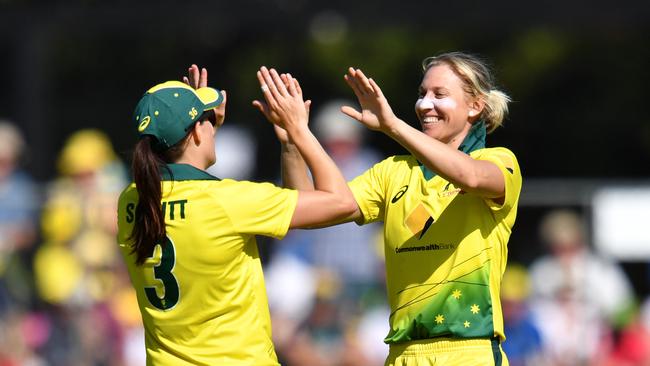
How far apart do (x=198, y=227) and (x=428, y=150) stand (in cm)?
94

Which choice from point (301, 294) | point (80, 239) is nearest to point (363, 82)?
point (301, 294)

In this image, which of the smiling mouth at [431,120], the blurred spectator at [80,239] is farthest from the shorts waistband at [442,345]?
the blurred spectator at [80,239]

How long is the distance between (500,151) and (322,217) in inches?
31.9

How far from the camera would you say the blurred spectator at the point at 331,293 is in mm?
9820

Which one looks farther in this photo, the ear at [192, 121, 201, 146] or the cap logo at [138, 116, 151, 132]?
the ear at [192, 121, 201, 146]

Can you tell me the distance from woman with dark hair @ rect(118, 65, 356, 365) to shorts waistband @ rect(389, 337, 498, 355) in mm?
582

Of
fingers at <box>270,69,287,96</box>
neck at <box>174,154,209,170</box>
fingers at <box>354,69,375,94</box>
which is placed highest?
fingers at <box>270,69,287,96</box>

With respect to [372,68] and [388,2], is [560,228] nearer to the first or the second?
[388,2]

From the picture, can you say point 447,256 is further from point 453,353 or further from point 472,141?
point 472,141

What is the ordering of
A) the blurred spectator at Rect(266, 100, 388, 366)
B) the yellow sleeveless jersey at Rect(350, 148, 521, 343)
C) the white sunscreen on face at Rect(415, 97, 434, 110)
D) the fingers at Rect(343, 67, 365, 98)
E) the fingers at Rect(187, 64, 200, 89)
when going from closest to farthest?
the fingers at Rect(343, 67, 365, 98)
the yellow sleeveless jersey at Rect(350, 148, 521, 343)
the white sunscreen on face at Rect(415, 97, 434, 110)
the fingers at Rect(187, 64, 200, 89)
the blurred spectator at Rect(266, 100, 388, 366)

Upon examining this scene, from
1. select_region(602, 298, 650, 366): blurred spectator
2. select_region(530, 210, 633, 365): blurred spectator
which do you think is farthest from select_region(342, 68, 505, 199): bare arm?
select_region(602, 298, 650, 366): blurred spectator

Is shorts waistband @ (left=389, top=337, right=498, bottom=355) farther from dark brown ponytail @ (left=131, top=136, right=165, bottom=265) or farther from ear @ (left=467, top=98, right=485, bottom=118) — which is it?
dark brown ponytail @ (left=131, top=136, right=165, bottom=265)

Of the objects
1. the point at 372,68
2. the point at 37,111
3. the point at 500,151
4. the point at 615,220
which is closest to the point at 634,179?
the point at 372,68

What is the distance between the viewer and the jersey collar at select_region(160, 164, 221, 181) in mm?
4887
